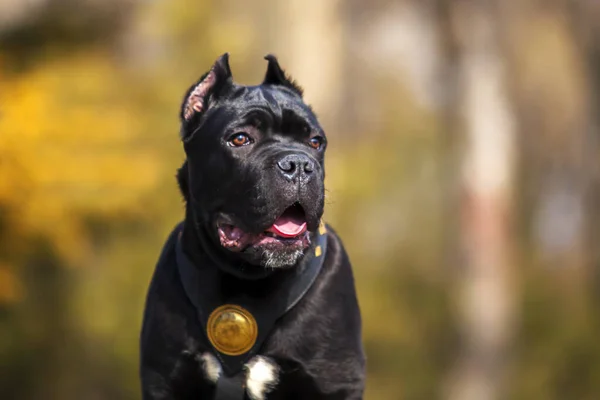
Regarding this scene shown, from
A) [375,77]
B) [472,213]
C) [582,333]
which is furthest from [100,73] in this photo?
[375,77]

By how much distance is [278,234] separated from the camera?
174 inches

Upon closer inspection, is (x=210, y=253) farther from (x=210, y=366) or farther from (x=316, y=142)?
(x=316, y=142)

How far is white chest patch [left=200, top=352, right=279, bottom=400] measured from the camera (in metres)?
4.40

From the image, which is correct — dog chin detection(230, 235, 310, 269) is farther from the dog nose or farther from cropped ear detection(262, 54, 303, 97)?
cropped ear detection(262, 54, 303, 97)

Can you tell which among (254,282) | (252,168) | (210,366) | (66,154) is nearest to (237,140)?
(252,168)

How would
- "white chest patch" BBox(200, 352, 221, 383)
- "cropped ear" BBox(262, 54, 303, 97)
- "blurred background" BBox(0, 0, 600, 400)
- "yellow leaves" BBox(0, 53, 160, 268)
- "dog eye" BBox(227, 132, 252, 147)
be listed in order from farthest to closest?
"blurred background" BBox(0, 0, 600, 400)
"yellow leaves" BBox(0, 53, 160, 268)
"cropped ear" BBox(262, 54, 303, 97)
"dog eye" BBox(227, 132, 252, 147)
"white chest patch" BBox(200, 352, 221, 383)

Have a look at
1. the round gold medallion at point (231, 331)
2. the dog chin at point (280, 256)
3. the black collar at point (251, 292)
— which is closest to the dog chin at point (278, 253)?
the dog chin at point (280, 256)

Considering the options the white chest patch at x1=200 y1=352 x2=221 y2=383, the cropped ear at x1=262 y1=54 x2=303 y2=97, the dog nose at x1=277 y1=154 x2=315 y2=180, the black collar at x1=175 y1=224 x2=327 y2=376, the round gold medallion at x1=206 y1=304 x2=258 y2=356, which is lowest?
the white chest patch at x1=200 y1=352 x2=221 y2=383

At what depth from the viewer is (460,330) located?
2127cm

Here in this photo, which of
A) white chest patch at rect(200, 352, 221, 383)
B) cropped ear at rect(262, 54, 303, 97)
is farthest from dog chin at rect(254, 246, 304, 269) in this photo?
cropped ear at rect(262, 54, 303, 97)

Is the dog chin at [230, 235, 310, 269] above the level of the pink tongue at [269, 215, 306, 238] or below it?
below

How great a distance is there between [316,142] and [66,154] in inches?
449

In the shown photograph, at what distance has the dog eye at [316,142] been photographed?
468 cm

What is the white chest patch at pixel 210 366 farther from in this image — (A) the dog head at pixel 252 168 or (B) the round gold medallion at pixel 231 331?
(A) the dog head at pixel 252 168
